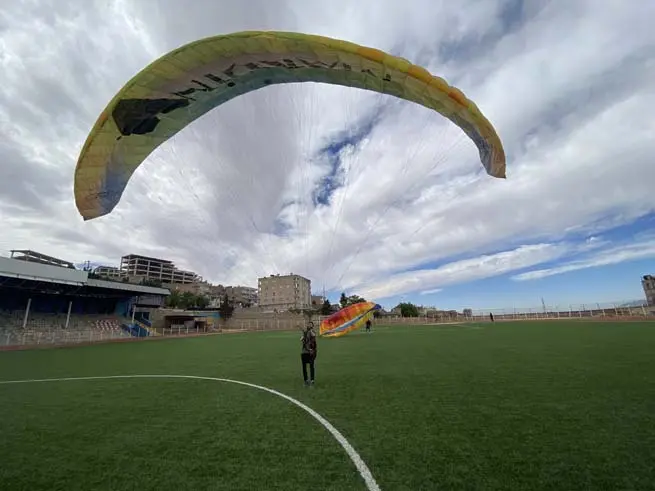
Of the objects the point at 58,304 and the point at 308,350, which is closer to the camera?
the point at 308,350

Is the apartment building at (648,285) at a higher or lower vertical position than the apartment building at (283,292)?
lower

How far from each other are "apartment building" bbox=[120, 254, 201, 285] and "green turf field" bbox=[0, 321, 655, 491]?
14440cm

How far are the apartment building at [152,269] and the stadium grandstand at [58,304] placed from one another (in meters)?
94.4

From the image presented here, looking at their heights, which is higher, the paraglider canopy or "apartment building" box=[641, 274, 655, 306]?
"apartment building" box=[641, 274, 655, 306]

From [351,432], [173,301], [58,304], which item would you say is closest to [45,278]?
[58,304]

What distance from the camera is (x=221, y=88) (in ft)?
29.7

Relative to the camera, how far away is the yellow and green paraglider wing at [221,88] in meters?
Answer: 7.72

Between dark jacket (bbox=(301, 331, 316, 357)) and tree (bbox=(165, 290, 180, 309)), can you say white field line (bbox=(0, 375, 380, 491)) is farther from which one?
tree (bbox=(165, 290, 180, 309))

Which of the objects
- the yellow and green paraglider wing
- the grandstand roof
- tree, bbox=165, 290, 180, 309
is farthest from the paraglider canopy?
tree, bbox=165, 290, 180, 309

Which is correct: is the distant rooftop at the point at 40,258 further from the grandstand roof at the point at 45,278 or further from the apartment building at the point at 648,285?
the apartment building at the point at 648,285

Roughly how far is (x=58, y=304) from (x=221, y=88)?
47441 mm

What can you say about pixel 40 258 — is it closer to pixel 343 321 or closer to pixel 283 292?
pixel 343 321

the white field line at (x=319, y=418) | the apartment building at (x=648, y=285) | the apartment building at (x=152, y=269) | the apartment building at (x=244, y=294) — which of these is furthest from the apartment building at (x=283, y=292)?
the white field line at (x=319, y=418)

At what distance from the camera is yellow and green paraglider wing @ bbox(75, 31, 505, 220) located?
25.3 ft
